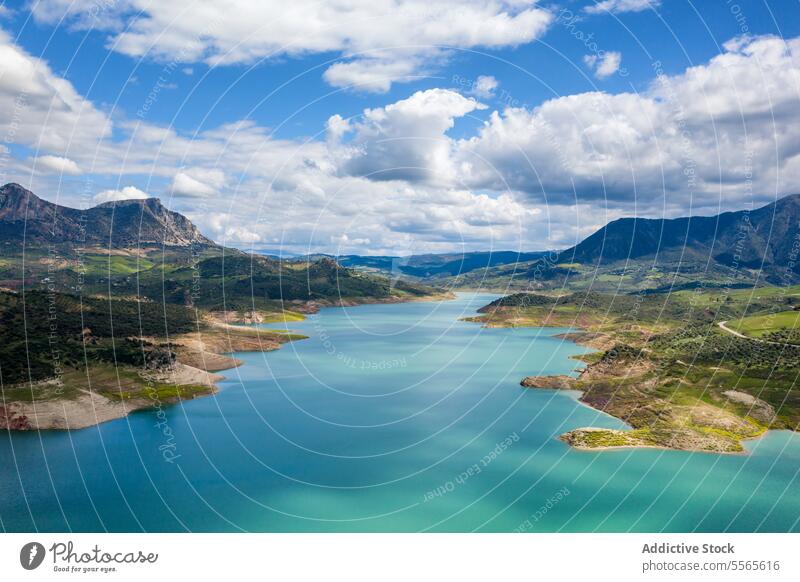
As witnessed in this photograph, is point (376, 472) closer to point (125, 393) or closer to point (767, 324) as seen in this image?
point (125, 393)

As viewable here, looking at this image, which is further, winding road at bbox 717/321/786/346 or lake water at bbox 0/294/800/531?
winding road at bbox 717/321/786/346

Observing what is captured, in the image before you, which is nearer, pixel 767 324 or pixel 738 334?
Answer: pixel 738 334

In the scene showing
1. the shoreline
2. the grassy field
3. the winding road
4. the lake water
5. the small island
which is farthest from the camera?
the grassy field

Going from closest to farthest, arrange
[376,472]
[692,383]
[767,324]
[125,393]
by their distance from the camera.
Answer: [376,472], [125,393], [692,383], [767,324]

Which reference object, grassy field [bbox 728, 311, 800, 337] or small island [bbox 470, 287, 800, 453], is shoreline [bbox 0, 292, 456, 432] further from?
grassy field [bbox 728, 311, 800, 337]

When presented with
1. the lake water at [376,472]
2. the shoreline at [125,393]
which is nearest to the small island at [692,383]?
the lake water at [376,472]

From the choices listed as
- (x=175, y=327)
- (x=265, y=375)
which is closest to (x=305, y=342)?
(x=175, y=327)

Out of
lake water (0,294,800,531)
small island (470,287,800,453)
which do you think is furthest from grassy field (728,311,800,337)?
lake water (0,294,800,531)

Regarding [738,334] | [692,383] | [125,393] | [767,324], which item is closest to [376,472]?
[125,393]

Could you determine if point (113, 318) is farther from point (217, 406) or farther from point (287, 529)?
point (287, 529)
